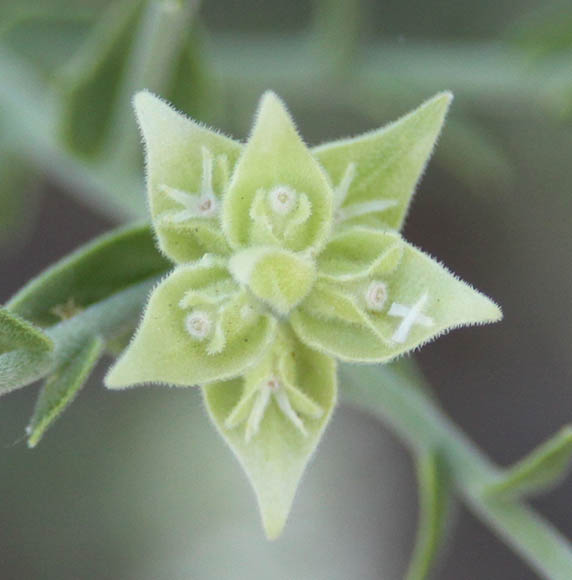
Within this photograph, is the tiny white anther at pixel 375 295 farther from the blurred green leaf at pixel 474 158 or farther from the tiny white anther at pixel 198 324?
the blurred green leaf at pixel 474 158

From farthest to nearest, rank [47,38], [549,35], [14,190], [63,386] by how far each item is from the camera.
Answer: [14,190], [47,38], [549,35], [63,386]

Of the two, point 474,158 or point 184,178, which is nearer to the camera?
point 184,178

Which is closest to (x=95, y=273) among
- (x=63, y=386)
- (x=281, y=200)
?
(x=63, y=386)

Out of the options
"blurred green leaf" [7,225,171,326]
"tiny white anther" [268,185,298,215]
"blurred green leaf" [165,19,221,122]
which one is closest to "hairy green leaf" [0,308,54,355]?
"blurred green leaf" [7,225,171,326]

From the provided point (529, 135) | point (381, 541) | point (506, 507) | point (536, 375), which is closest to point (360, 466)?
point (381, 541)

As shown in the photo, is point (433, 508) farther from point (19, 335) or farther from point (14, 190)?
point (14, 190)
